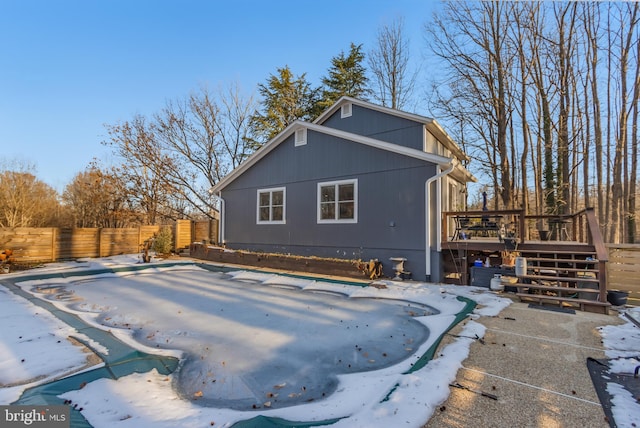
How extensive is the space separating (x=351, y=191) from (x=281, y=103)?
13.4 metres

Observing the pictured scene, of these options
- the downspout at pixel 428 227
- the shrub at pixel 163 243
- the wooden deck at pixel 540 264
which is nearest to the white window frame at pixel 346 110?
the downspout at pixel 428 227

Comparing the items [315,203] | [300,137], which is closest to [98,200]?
[300,137]

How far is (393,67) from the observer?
754 inches

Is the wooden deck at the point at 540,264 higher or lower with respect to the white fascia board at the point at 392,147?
lower

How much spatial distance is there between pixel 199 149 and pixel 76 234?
1014 centimetres

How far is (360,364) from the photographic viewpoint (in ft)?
10.3

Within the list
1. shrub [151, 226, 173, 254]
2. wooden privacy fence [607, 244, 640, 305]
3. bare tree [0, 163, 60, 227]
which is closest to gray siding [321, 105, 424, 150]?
wooden privacy fence [607, 244, 640, 305]

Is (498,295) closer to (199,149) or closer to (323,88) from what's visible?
(323,88)

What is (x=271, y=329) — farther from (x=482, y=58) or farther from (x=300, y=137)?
(x=482, y=58)

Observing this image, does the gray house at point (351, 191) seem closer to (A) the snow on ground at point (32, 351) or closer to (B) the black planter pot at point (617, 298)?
(B) the black planter pot at point (617, 298)

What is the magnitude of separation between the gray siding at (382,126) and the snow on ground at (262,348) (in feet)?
17.1

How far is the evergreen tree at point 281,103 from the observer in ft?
66.0

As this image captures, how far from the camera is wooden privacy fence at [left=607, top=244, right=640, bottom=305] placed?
20.2 ft

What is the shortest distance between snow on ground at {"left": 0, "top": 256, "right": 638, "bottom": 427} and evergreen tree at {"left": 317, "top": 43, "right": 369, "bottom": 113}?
15.6 meters
